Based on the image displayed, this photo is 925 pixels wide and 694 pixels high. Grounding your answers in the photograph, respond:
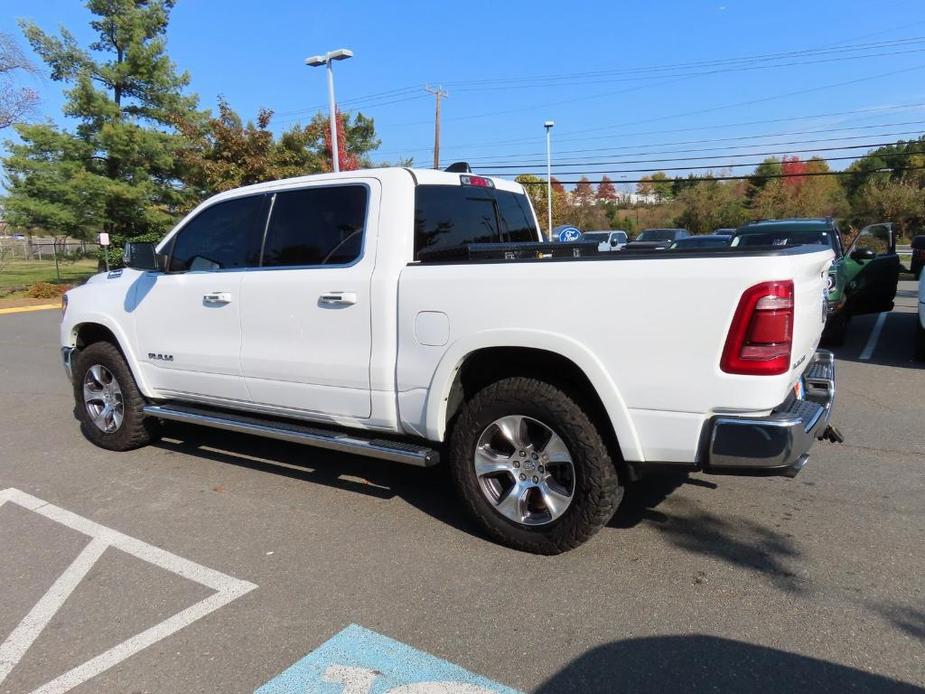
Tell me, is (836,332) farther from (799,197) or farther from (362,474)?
(799,197)

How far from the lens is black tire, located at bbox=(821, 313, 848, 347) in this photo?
9312 millimetres

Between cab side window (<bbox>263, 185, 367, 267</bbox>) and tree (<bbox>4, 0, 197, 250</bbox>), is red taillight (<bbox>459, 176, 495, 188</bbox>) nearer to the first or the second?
cab side window (<bbox>263, 185, 367, 267</bbox>)

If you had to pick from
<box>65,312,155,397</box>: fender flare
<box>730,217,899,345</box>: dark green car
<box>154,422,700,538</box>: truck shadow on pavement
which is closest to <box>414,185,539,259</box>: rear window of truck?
<box>154,422,700,538</box>: truck shadow on pavement

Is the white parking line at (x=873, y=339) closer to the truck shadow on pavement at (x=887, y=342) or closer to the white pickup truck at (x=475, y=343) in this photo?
the truck shadow on pavement at (x=887, y=342)

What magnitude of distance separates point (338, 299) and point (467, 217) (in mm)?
1083

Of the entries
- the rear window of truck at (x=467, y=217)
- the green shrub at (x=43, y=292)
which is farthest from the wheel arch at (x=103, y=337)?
the green shrub at (x=43, y=292)

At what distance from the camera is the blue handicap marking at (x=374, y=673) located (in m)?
2.59

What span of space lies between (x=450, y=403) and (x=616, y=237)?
3088cm

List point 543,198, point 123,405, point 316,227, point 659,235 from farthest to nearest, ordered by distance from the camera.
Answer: point 543,198 < point 659,235 < point 123,405 < point 316,227

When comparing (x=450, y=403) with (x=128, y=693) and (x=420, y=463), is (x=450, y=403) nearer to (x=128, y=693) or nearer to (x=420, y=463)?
(x=420, y=463)

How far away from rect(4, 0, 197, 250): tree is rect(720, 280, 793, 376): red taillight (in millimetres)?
24913

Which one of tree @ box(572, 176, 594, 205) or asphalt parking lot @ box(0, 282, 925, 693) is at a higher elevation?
tree @ box(572, 176, 594, 205)

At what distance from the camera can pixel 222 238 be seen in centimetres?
481

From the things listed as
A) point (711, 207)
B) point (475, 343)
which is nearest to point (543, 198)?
point (711, 207)
